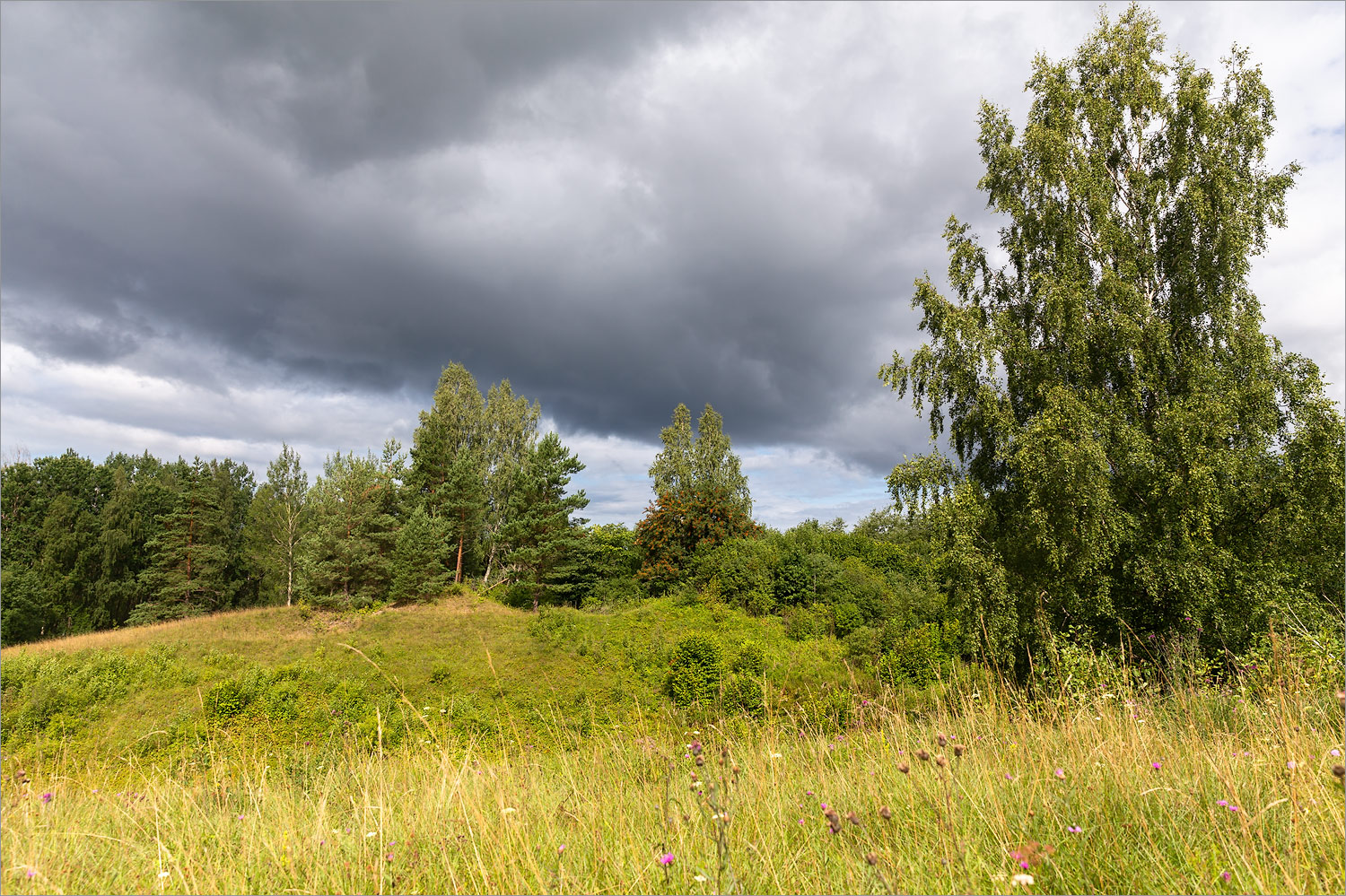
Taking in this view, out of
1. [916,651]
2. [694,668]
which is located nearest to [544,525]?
[694,668]

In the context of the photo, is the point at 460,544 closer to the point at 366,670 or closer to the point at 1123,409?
the point at 366,670

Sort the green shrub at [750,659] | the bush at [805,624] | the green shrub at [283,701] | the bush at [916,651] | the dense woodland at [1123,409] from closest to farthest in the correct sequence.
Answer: the dense woodland at [1123,409], the green shrub at [283,701], the bush at [916,651], the green shrub at [750,659], the bush at [805,624]

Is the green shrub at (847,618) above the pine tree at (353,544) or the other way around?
the other way around

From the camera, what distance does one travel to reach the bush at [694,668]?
62.1 feet

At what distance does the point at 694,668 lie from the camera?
1975 centimetres

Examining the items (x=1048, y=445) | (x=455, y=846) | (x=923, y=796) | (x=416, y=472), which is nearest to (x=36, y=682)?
(x=416, y=472)

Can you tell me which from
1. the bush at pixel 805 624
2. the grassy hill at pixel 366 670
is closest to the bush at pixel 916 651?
the grassy hill at pixel 366 670

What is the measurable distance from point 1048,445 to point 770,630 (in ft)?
55.5

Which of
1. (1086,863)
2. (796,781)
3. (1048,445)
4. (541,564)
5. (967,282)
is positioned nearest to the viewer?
(1086,863)

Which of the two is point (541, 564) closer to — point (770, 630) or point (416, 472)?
point (416, 472)

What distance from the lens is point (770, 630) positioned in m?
26.0

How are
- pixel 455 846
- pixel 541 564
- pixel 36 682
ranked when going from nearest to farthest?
pixel 455 846 < pixel 36 682 < pixel 541 564

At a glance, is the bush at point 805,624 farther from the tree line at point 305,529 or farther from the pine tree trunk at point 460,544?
the pine tree trunk at point 460,544

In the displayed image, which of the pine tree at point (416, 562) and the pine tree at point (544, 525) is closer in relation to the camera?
the pine tree at point (416, 562)
